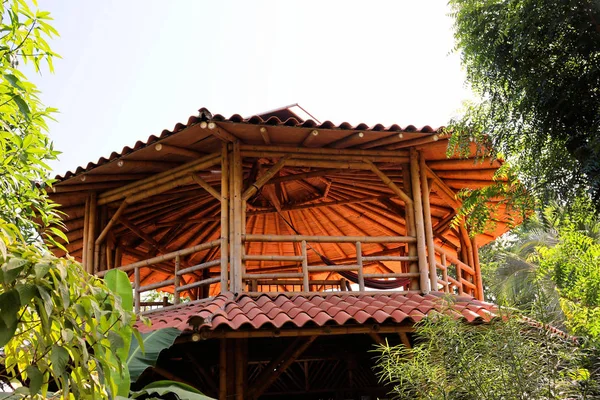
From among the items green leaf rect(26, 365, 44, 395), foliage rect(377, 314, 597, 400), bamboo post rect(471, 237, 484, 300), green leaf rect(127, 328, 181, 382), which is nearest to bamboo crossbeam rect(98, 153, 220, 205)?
green leaf rect(127, 328, 181, 382)

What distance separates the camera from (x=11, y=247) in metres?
2.42

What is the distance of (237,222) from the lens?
813 cm

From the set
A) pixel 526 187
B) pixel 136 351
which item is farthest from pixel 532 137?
pixel 136 351

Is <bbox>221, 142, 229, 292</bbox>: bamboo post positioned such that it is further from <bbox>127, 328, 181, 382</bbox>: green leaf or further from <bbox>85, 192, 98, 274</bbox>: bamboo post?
<bbox>85, 192, 98, 274</bbox>: bamboo post

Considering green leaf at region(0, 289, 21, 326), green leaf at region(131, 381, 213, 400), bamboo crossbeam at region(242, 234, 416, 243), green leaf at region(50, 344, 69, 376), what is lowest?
green leaf at region(131, 381, 213, 400)

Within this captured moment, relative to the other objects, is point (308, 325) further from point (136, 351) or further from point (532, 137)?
point (532, 137)

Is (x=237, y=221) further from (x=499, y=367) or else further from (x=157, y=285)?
(x=499, y=367)

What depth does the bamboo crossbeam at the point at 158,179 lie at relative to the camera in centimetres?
873

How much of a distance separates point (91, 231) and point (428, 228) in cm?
497

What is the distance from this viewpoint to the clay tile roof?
6.77 m

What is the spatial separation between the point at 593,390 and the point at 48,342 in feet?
12.1

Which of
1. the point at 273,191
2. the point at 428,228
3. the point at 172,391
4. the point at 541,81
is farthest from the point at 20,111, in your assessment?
the point at 273,191

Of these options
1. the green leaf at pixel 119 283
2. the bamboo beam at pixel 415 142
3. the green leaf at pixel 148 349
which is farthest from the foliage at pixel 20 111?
the bamboo beam at pixel 415 142

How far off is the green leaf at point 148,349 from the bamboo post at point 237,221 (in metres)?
1.61
